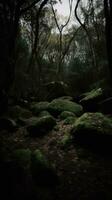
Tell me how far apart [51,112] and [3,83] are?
2.86 metres

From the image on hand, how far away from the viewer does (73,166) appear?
20.3 ft

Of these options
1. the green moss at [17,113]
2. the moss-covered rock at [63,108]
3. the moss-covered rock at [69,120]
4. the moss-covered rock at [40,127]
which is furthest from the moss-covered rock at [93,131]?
the green moss at [17,113]

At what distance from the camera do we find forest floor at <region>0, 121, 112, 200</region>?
504 cm

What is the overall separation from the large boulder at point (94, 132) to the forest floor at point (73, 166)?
0.32 meters

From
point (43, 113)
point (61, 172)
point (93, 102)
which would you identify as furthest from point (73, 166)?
point (93, 102)

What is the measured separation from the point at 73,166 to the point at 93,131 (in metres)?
1.42

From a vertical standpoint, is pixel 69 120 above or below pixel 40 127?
below

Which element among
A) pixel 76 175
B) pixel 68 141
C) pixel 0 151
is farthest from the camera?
pixel 68 141

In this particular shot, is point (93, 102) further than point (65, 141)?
Yes

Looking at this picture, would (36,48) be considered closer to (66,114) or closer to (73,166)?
(66,114)

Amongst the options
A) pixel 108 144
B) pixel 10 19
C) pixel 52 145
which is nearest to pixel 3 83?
pixel 10 19

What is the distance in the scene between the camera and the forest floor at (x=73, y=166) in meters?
5.04

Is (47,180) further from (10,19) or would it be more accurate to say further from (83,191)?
(10,19)

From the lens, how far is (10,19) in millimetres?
11211
